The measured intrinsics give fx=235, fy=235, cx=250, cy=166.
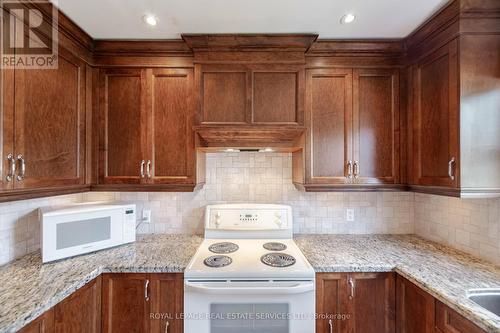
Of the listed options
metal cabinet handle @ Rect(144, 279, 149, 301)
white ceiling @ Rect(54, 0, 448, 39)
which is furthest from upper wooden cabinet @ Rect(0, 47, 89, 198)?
metal cabinet handle @ Rect(144, 279, 149, 301)

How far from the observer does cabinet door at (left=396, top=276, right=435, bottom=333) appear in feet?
4.15

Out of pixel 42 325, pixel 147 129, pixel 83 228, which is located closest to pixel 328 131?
pixel 147 129

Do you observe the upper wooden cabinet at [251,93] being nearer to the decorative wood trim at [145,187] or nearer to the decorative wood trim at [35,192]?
the decorative wood trim at [145,187]

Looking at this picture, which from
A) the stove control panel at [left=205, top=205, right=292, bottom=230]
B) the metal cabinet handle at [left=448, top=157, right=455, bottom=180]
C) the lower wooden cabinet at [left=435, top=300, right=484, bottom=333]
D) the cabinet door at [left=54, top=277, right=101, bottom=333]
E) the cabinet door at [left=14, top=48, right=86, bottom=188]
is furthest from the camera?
the stove control panel at [left=205, top=205, right=292, bottom=230]

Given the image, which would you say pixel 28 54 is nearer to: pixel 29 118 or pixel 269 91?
pixel 29 118

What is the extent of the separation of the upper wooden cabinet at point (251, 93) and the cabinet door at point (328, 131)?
123 millimetres

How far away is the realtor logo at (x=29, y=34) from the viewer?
1229 mm

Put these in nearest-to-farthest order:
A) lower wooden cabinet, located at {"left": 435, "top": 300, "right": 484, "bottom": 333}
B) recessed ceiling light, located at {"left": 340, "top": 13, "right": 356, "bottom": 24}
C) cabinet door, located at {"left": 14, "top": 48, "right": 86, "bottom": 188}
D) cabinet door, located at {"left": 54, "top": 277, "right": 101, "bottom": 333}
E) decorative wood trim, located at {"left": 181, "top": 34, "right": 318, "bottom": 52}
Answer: lower wooden cabinet, located at {"left": 435, "top": 300, "right": 484, "bottom": 333} → cabinet door, located at {"left": 54, "top": 277, "right": 101, "bottom": 333} → cabinet door, located at {"left": 14, "top": 48, "right": 86, "bottom": 188} → recessed ceiling light, located at {"left": 340, "top": 13, "right": 356, "bottom": 24} → decorative wood trim, located at {"left": 181, "top": 34, "right": 318, "bottom": 52}

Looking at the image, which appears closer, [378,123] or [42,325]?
[42,325]

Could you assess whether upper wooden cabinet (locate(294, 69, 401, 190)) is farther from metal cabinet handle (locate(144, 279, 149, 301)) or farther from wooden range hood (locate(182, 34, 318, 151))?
metal cabinet handle (locate(144, 279, 149, 301))

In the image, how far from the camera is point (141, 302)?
147 cm

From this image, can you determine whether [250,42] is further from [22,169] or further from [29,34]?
[22,169]

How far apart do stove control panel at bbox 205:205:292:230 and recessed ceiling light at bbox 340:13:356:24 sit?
57.3 inches

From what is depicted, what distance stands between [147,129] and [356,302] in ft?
6.22
